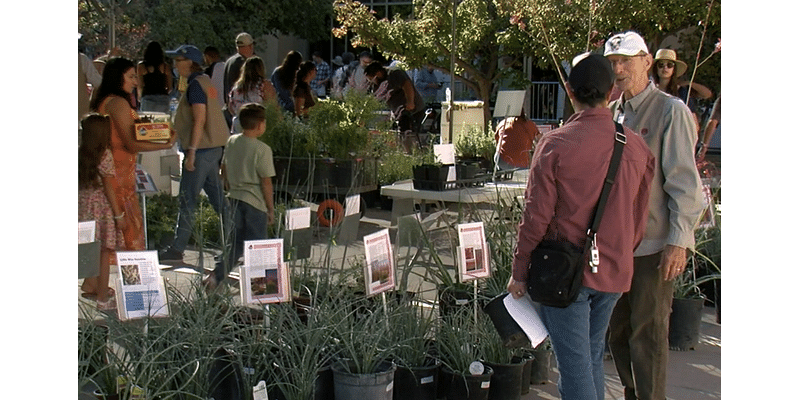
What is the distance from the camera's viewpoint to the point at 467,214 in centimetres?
654

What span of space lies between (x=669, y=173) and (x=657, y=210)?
0.16m

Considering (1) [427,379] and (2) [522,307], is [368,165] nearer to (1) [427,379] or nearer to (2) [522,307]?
(1) [427,379]

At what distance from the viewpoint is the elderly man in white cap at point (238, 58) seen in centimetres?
550

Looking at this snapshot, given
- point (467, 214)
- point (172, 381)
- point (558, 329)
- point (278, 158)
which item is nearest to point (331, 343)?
point (172, 381)

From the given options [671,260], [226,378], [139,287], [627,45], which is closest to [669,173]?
[671,260]

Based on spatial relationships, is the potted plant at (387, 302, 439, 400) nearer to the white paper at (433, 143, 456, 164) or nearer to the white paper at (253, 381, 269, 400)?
the white paper at (253, 381, 269, 400)

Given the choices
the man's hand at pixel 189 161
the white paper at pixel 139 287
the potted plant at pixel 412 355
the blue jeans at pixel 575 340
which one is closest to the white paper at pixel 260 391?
the white paper at pixel 139 287

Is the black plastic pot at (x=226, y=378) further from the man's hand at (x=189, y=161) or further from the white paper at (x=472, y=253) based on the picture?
the man's hand at (x=189, y=161)

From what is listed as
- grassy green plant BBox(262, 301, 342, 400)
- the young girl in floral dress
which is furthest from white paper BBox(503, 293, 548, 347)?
the young girl in floral dress

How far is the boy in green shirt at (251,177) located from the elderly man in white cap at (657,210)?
6.95ft

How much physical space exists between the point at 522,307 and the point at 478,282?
187cm

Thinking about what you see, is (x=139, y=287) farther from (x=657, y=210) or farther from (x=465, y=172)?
(x=465, y=172)

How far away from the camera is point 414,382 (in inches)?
172

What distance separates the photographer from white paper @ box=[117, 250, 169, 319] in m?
3.90
